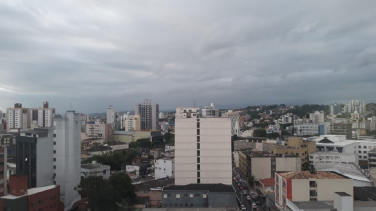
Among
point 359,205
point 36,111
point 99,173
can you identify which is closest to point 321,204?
point 359,205

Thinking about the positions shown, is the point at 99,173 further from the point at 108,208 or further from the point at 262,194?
the point at 262,194

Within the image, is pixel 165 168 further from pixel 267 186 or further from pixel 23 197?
pixel 23 197

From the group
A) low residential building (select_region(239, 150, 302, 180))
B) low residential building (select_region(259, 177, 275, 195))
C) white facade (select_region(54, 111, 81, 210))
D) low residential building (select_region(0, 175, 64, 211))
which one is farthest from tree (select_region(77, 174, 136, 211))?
low residential building (select_region(239, 150, 302, 180))

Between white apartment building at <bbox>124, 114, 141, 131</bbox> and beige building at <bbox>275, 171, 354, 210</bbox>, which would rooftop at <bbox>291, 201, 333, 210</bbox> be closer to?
beige building at <bbox>275, 171, 354, 210</bbox>

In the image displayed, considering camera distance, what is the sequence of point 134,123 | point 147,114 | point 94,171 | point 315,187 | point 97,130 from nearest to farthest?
point 315,187, point 94,171, point 97,130, point 134,123, point 147,114

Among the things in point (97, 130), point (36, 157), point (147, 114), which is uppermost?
point (147, 114)

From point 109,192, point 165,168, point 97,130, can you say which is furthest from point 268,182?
point 97,130
